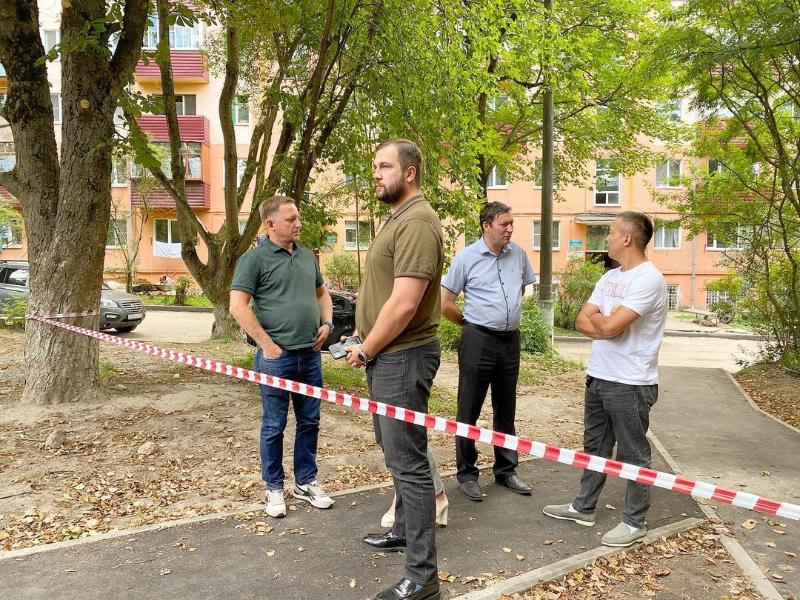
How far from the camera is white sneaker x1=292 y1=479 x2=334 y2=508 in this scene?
174 inches

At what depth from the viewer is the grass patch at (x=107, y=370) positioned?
776cm

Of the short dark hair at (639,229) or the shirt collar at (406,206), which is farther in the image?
the short dark hair at (639,229)

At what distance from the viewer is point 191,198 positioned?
31859mm

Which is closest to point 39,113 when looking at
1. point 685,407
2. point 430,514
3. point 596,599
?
point 430,514

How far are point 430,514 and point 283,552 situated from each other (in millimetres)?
1121

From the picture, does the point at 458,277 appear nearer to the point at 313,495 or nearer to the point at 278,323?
the point at 278,323

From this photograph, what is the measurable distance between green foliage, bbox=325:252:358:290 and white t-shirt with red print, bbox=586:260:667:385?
25.2 meters

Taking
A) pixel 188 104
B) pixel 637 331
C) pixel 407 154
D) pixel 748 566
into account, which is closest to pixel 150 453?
pixel 407 154

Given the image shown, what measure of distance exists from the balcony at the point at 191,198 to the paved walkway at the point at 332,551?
2677 cm

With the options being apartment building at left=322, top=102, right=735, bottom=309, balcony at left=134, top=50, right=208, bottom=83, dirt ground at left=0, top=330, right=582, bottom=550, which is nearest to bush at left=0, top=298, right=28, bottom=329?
dirt ground at left=0, top=330, right=582, bottom=550

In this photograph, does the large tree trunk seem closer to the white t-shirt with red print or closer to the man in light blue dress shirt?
the man in light blue dress shirt

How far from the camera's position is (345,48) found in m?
8.55

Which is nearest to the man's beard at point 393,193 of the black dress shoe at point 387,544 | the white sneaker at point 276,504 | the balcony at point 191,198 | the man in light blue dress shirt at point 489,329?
the man in light blue dress shirt at point 489,329

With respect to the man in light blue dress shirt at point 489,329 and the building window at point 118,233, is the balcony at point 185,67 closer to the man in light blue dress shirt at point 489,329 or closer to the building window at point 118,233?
the building window at point 118,233
